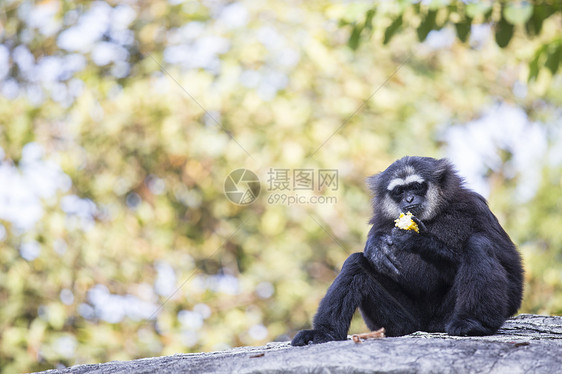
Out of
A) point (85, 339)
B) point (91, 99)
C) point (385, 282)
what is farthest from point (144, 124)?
point (385, 282)

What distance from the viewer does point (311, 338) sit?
495 cm

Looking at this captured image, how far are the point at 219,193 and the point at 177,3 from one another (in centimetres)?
370

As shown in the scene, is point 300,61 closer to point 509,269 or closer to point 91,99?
point 91,99

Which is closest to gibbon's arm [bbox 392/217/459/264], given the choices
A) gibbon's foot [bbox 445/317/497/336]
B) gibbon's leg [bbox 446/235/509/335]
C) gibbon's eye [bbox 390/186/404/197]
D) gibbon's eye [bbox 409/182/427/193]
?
gibbon's leg [bbox 446/235/509/335]

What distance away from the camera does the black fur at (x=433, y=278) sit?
493cm

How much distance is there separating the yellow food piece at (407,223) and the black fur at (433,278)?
5cm

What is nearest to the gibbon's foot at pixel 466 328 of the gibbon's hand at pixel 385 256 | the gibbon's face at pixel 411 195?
the gibbon's hand at pixel 385 256

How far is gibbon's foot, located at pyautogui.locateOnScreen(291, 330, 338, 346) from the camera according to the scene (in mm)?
4922

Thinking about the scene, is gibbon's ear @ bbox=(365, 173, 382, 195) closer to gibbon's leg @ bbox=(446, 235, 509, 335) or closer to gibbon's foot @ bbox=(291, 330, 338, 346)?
gibbon's leg @ bbox=(446, 235, 509, 335)

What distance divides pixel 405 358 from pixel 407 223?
1.60 metres

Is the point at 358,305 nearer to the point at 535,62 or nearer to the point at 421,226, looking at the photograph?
the point at 421,226

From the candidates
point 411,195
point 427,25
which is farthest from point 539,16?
point 411,195

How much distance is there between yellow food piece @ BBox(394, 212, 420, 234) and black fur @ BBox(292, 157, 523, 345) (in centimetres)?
5

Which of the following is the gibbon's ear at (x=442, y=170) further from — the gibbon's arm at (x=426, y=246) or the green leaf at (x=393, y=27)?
the green leaf at (x=393, y=27)
